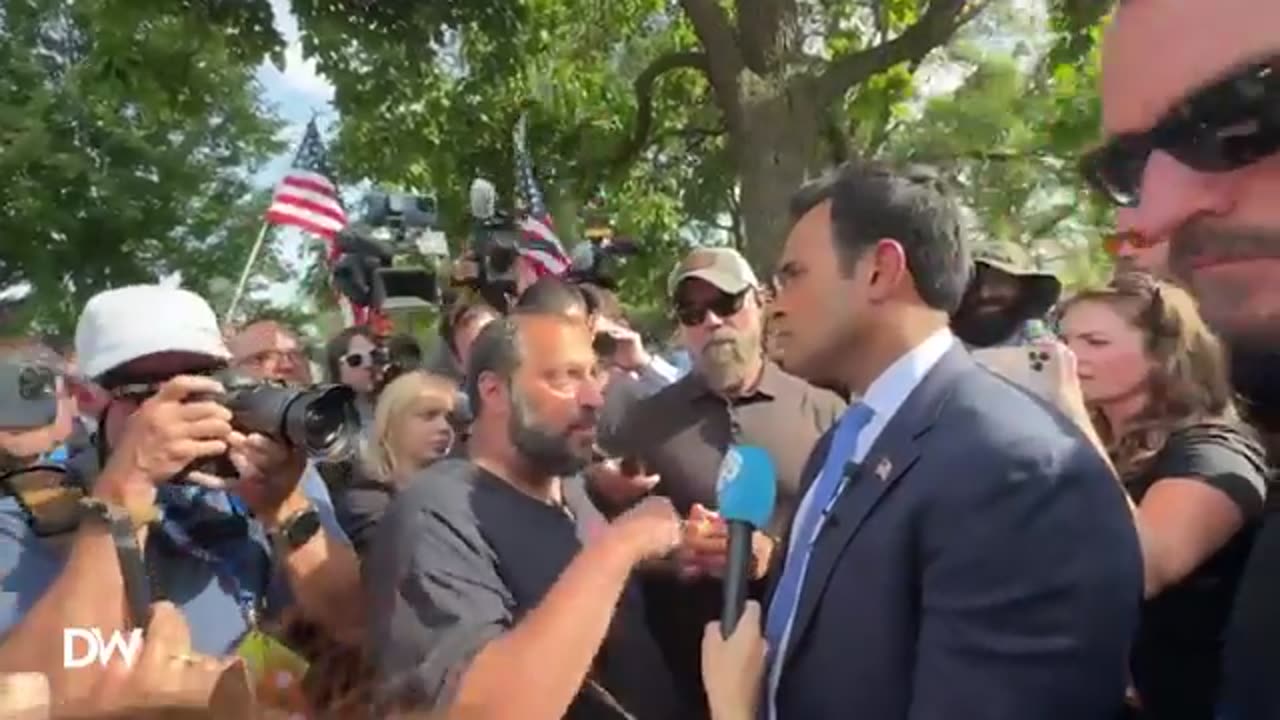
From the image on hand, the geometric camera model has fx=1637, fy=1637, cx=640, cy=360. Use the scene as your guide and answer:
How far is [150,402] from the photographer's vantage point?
2613 mm

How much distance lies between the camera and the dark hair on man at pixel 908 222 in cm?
265

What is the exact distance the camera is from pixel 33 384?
254cm

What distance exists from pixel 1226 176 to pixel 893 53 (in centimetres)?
1023

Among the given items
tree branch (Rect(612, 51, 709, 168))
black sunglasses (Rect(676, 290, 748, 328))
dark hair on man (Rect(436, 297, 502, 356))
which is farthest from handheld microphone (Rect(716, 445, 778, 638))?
tree branch (Rect(612, 51, 709, 168))

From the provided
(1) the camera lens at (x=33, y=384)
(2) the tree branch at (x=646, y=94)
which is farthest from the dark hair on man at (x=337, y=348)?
(2) the tree branch at (x=646, y=94)

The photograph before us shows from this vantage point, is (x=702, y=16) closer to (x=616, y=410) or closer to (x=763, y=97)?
(x=763, y=97)

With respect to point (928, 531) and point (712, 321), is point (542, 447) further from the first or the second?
point (712, 321)

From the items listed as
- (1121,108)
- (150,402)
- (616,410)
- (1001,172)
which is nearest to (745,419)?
(616,410)

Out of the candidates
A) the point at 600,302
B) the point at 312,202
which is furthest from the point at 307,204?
the point at 600,302

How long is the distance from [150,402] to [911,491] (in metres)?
1.22

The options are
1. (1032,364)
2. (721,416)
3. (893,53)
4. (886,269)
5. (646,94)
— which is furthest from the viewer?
(646,94)

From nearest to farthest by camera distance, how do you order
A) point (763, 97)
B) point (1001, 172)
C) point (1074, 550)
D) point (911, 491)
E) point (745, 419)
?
1. point (1074, 550)
2. point (911, 491)
3. point (745, 419)
4. point (763, 97)
5. point (1001, 172)

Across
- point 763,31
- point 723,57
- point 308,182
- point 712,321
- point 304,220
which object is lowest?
point 712,321

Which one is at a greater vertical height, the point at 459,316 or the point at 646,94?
the point at 646,94
